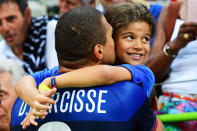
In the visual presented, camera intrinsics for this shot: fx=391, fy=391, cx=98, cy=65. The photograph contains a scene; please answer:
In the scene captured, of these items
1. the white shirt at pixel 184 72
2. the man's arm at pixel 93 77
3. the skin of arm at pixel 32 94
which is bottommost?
the white shirt at pixel 184 72

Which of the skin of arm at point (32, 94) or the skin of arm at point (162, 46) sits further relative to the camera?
the skin of arm at point (162, 46)

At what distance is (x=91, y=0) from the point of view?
14.0 feet

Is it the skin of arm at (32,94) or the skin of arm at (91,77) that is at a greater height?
the skin of arm at (91,77)

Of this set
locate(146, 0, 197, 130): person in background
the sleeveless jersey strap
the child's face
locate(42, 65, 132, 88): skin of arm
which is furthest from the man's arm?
the sleeveless jersey strap

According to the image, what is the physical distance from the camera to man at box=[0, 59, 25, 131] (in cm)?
308

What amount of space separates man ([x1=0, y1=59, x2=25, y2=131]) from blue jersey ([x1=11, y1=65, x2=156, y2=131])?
133 centimetres

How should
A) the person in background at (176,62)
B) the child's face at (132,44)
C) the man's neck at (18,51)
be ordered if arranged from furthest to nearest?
the man's neck at (18,51), the person in background at (176,62), the child's face at (132,44)

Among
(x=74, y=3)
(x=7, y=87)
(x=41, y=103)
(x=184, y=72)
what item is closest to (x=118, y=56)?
(x=41, y=103)

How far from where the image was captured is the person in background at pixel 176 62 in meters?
2.76

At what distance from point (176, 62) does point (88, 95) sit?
4.87ft

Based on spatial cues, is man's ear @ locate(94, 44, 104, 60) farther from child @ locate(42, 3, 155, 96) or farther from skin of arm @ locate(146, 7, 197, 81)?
skin of arm @ locate(146, 7, 197, 81)

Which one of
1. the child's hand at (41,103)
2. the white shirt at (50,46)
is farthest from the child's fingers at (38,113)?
the white shirt at (50,46)

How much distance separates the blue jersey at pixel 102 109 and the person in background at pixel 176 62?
973 millimetres

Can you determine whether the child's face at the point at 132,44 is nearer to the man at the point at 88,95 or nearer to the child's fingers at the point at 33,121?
the man at the point at 88,95
